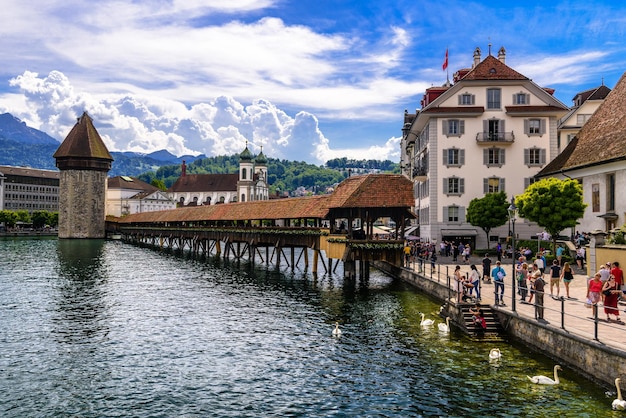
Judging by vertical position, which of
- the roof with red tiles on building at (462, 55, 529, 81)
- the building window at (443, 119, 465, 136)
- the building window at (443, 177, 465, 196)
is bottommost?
the building window at (443, 177, 465, 196)

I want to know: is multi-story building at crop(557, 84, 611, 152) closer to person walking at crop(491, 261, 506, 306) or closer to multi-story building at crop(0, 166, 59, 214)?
person walking at crop(491, 261, 506, 306)

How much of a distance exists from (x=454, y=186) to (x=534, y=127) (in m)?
8.47

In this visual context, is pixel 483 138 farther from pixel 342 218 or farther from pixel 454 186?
pixel 342 218

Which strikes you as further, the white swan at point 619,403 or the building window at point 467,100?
Answer: the building window at point 467,100

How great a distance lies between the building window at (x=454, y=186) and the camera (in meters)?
48.1

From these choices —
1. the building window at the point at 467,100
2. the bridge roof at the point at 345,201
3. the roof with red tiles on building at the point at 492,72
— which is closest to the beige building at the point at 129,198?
the bridge roof at the point at 345,201

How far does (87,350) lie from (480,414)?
1333 cm

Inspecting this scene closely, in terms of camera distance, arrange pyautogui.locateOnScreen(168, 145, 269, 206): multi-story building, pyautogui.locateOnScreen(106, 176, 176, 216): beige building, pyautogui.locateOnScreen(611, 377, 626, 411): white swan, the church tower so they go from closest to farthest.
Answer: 1. pyautogui.locateOnScreen(611, 377, 626, 411): white swan
2. the church tower
3. pyautogui.locateOnScreen(106, 176, 176, 216): beige building
4. pyautogui.locateOnScreen(168, 145, 269, 206): multi-story building

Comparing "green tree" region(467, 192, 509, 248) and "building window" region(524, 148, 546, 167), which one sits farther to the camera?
"building window" region(524, 148, 546, 167)

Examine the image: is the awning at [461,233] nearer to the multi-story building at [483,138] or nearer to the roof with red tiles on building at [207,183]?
the multi-story building at [483,138]

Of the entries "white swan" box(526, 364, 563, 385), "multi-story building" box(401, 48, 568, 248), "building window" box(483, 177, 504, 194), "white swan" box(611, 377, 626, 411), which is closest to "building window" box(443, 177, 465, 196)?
"multi-story building" box(401, 48, 568, 248)

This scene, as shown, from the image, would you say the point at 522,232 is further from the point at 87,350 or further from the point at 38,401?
the point at 38,401

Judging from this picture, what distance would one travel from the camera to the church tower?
367ft

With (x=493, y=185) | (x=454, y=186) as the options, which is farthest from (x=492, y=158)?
(x=454, y=186)
